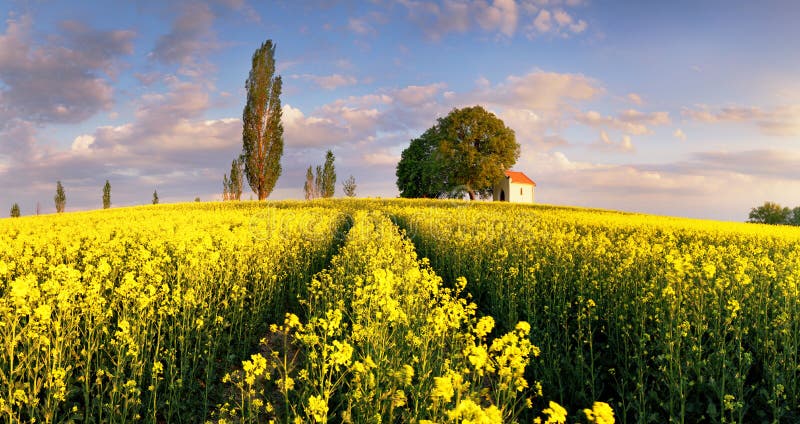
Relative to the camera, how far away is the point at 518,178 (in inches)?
2918

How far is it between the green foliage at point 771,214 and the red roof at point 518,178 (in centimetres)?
3185

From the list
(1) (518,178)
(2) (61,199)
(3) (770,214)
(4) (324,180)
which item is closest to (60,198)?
(2) (61,199)

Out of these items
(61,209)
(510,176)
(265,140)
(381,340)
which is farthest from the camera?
(510,176)

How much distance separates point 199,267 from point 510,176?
68728 millimetres

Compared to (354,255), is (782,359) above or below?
below

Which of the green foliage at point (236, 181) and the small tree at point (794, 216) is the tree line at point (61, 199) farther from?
the small tree at point (794, 216)

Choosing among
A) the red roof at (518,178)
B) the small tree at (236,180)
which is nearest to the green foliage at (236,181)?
the small tree at (236,180)

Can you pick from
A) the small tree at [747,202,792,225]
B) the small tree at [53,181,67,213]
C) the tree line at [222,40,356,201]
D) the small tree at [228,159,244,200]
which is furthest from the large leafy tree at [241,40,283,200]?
the small tree at [747,202,792,225]

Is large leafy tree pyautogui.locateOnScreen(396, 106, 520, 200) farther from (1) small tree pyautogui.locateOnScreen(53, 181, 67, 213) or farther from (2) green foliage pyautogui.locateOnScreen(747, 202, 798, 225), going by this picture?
(1) small tree pyautogui.locateOnScreen(53, 181, 67, 213)

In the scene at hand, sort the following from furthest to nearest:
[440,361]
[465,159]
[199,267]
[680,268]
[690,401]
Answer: [465,159] < [199,267] < [680,268] < [690,401] < [440,361]

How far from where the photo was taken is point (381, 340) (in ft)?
14.4

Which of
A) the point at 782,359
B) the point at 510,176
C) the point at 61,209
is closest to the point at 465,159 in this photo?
the point at 510,176

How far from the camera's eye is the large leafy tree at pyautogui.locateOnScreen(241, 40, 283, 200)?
4481 cm

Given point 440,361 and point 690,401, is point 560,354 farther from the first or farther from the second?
point 440,361
